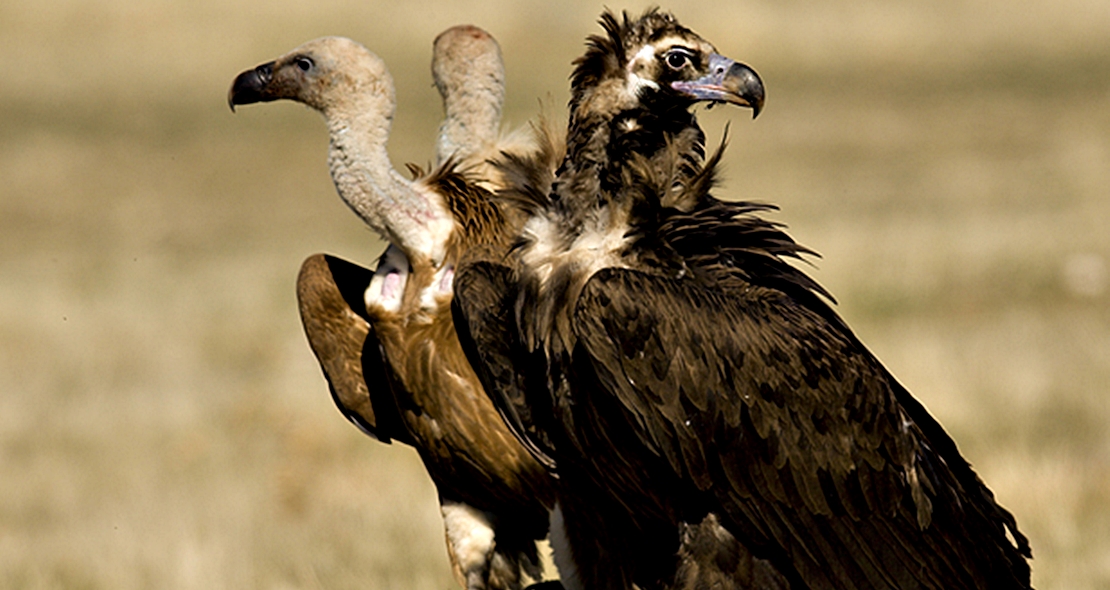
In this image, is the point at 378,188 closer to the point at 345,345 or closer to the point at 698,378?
the point at 345,345

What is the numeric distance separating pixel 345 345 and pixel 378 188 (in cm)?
71

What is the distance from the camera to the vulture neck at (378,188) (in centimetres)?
501

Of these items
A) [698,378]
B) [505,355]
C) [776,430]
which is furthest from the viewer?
[505,355]

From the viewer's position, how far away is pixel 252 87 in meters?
5.10

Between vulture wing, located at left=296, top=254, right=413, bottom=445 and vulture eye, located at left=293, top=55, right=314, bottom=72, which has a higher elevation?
vulture eye, located at left=293, top=55, right=314, bottom=72

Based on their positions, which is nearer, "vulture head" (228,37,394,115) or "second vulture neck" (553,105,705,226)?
"second vulture neck" (553,105,705,226)

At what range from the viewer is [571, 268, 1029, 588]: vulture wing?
403 centimetres

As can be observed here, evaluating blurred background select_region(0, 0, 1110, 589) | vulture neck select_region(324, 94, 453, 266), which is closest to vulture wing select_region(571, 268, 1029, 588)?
vulture neck select_region(324, 94, 453, 266)

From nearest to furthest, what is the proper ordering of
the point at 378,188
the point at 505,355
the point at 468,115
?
the point at 505,355, the point at 378,188, the point at 468,115

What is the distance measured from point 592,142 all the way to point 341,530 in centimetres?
382

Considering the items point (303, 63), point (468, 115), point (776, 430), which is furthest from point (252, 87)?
point (776, 430)

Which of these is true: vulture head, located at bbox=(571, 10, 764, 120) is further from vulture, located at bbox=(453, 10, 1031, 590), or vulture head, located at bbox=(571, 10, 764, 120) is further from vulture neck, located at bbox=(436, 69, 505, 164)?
vulture neck, located at bbox=(436, 69, 505, 164)

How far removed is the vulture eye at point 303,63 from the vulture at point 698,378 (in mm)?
1146

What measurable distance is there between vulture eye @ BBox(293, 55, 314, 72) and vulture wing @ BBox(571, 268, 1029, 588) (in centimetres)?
160
